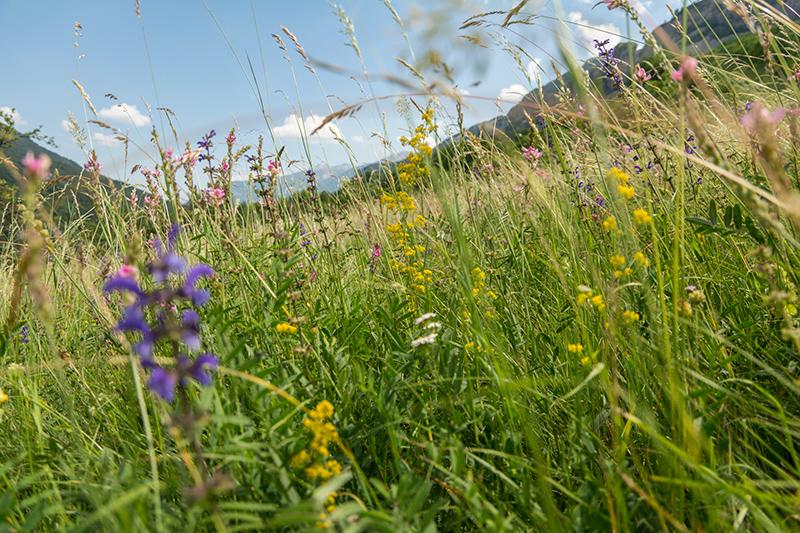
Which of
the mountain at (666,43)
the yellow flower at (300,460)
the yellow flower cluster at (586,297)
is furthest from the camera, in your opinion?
the mountain at (666,43)

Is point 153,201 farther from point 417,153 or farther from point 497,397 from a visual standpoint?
point 497,397

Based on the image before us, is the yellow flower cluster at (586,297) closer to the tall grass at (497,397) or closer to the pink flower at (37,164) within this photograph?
the tall grass at (497,397)

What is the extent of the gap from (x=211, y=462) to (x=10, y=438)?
1.08 meters

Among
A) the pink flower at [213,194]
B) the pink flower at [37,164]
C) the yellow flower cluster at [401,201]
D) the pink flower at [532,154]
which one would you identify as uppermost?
the pink flower at [213,194]

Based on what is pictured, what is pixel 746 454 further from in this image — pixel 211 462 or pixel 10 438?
pixel 10 438

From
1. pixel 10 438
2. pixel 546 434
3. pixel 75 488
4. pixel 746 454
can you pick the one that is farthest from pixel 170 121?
pixel 746 454

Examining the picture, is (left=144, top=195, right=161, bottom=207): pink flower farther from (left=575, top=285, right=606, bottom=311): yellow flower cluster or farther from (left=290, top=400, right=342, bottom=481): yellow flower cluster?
(left=575, top=285, right=606, bottom=311): yellow flower cluster

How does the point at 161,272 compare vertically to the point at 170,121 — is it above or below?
below

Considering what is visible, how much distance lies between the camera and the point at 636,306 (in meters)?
1.52

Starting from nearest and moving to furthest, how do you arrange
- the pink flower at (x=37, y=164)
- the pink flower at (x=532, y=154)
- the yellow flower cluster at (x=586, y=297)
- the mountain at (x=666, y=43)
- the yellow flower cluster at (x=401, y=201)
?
the pink flower at (x=37, y=164), the yellow flower cluster at (x=586, y=297), the mountain at (x=666, y=43), the yellow flower cluster at (x=401, y=201), the pink flower at (x=532, y=154)

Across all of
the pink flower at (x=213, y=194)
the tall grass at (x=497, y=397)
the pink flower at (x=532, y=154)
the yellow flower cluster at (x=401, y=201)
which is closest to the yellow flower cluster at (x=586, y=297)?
the tall grass at (x=497, y=397)

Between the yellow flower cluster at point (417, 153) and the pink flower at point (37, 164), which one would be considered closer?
the pink flower at point (37, 164)

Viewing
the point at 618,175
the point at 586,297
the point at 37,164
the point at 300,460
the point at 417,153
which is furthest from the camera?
the point at 417,153

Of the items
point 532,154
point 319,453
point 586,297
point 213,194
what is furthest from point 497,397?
point 532,154
